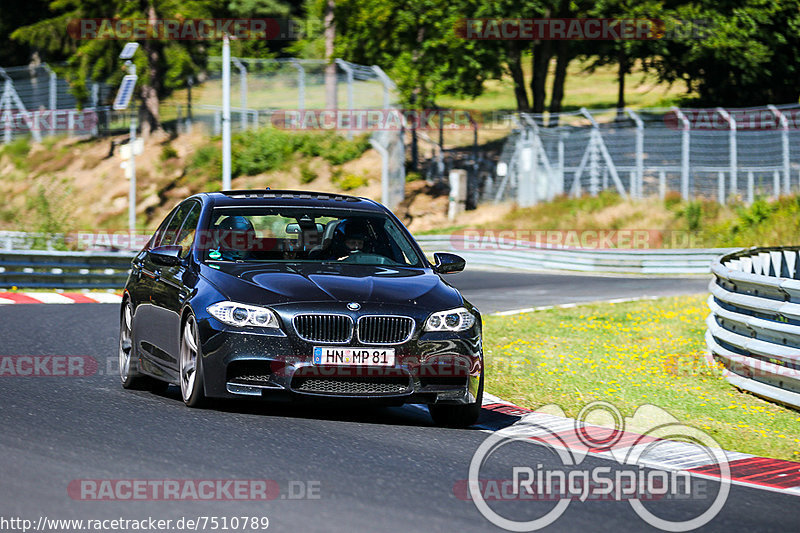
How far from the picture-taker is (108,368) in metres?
11.5

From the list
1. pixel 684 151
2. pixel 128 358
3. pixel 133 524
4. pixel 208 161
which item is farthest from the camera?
pixel 208 161

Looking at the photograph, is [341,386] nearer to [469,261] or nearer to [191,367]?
[191,367]

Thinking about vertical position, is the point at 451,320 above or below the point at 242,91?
below

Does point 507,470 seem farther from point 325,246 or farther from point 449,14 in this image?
point 449,14

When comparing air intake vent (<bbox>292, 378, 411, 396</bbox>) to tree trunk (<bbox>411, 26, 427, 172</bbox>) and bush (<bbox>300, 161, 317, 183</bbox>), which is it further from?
bush (<bbox>300, 161, 317, 183</bbox>)

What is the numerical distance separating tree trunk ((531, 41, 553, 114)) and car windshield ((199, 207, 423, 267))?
123 feet

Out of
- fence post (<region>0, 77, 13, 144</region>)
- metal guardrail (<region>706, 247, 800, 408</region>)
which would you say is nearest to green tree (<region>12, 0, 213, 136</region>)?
fence post (<region>0, 77, 13, 144</region>)

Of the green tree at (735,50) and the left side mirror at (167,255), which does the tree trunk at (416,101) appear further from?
the left side mirror at (167,255)

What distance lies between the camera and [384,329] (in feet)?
27.4

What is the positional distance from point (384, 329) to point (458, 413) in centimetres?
88

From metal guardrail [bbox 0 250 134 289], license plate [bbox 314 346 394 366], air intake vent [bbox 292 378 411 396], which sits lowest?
metal guardrail [bbox 0 250 134 289]

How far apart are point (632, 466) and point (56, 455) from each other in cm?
322

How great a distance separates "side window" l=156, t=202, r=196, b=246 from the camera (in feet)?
33.9

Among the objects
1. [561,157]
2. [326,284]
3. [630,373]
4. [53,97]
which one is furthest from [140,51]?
[326,284]
